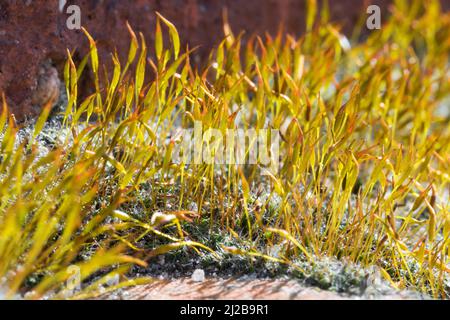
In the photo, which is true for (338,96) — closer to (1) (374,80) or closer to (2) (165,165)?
(1) (374,80)

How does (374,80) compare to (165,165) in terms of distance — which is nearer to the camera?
(165,165)

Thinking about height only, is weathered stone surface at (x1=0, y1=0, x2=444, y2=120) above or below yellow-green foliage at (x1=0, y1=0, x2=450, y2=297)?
above

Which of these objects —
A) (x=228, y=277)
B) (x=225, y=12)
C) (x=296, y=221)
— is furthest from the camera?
(x=225, y=12)

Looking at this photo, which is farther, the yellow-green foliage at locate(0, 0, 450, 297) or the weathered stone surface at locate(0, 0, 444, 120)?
the weathered stone surface at locate(0, 0, 444, 120)

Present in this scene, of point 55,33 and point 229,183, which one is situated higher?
point 55,33

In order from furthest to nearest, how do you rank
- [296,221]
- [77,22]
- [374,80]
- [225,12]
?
1. [225,12]
2. [77,22]
3. [374,80]
4. [296,221]

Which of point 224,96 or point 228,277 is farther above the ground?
point 224,96

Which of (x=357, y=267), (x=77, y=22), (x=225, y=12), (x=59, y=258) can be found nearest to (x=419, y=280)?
(x=357, y=267)

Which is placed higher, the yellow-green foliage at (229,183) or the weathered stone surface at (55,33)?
the weathered stone surface at (55,33)
